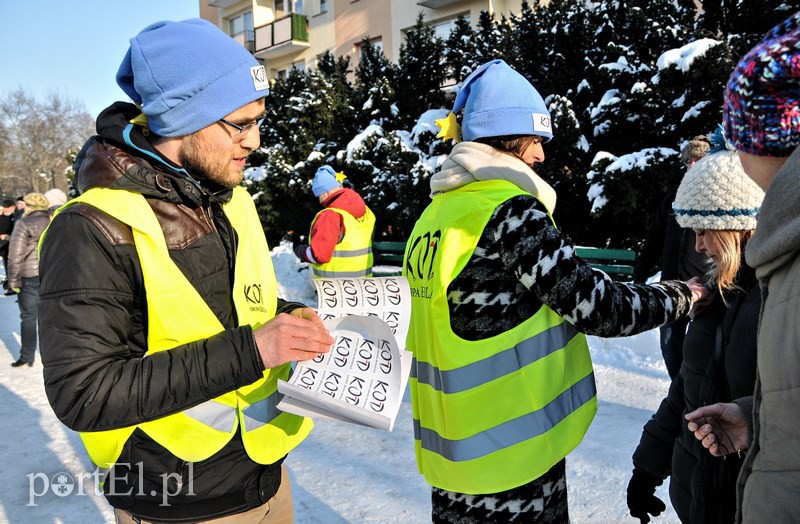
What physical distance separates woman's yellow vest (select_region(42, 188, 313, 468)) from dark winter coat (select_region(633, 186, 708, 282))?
298cm

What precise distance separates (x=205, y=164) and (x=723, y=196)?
155 cm

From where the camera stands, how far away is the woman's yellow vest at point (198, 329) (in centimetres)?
141

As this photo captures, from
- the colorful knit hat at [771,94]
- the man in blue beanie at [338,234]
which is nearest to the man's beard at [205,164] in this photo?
the colorful knit hat at [771,94]

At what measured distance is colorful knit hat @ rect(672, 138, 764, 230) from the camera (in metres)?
1.80

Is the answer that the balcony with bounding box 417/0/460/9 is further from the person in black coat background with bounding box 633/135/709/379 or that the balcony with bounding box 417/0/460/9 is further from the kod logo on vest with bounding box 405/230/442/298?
the kod logo on vest with bounding box 405/230/442/298

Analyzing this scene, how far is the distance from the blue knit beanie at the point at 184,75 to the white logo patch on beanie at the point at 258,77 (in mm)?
25

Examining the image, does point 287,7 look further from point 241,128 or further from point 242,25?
point 241,128

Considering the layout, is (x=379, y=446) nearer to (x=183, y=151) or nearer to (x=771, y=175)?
(x=183, y=151)

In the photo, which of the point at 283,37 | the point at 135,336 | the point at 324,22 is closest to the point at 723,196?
the point at 135,336

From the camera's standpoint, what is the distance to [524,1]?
8.71 m

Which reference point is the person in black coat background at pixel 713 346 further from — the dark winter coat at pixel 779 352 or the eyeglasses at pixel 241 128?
the eyeglasses at pixel 241 128

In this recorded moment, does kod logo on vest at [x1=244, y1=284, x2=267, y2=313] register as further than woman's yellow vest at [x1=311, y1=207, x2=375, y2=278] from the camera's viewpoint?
No

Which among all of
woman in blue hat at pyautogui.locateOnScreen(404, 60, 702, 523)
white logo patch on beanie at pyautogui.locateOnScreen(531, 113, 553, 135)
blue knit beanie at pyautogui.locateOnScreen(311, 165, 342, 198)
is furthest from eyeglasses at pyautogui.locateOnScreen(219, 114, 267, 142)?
blue knit beanie at pyautogui.locateOnScreen(311, 165, 342, 198)

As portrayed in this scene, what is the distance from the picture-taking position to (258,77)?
1661 mm
